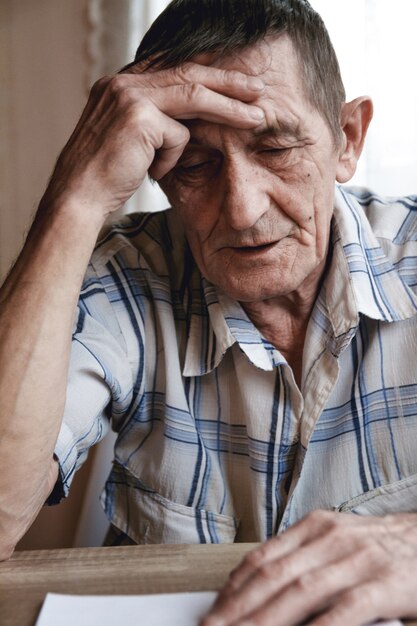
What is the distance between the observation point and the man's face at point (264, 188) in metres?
1.14

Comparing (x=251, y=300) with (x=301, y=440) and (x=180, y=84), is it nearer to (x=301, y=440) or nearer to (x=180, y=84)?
(x=301, y=440)

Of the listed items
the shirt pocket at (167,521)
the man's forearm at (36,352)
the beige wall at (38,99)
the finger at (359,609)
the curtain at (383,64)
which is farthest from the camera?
the beige wall at (38,99)

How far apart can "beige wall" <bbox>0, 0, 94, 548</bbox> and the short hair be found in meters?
0.85

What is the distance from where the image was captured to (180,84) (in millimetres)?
1129

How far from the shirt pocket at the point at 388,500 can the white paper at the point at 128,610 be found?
505 mm

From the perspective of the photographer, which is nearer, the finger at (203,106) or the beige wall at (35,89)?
the finger at (203,106)

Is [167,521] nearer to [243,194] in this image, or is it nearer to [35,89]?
[243,194]

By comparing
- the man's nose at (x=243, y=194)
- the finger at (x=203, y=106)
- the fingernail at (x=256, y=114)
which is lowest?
the man's nose at (x=243, y=194)

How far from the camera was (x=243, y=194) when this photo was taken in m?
1.14

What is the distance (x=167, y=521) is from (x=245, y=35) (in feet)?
2.72

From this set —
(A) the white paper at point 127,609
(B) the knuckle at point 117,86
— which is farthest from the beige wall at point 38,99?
(A) the white paper at point 127,609

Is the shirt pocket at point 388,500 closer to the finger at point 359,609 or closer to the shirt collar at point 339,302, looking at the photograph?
the shirt collar at point 339,302

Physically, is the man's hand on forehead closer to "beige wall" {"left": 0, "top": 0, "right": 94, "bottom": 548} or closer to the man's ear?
the man's ear

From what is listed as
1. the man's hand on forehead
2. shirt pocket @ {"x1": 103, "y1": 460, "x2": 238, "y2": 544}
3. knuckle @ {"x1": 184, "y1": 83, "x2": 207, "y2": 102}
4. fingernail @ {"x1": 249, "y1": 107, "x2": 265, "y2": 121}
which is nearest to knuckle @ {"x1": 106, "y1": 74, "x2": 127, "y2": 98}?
the man's hand on forehead
